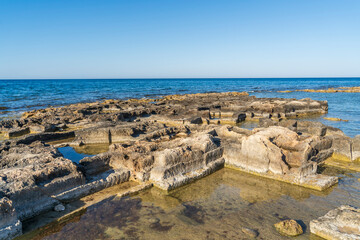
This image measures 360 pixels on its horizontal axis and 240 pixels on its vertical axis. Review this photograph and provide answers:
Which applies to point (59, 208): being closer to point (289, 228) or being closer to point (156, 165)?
point (156, 165)

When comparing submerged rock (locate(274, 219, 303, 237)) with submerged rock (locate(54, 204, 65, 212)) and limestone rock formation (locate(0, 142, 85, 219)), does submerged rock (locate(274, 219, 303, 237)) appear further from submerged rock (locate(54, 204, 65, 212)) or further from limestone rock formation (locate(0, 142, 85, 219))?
limestone rock formation (locate(0, 142, 85, 219))

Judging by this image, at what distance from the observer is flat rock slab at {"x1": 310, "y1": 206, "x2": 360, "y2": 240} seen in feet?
17.0

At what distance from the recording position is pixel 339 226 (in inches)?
214

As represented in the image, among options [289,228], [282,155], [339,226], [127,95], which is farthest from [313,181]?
[127,95]

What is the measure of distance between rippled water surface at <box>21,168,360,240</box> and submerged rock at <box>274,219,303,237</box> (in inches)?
4.9

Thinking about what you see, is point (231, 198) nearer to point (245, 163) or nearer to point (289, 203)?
point (289, 203)

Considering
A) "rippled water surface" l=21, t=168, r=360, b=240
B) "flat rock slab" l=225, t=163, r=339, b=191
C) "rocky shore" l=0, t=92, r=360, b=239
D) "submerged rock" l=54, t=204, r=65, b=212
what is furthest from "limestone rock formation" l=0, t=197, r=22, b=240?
"flat rock slab" l=225, t=163, r=339, b=191

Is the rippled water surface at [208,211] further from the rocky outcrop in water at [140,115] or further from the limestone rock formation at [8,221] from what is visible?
the rocky outcrop in water at [140,115]

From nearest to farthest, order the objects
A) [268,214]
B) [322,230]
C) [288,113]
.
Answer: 1. [322,230]
2. [268,214]
3. [288,113]

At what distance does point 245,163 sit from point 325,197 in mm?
2762

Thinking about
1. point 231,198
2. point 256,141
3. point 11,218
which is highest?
point 256,141

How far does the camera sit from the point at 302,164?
854cm

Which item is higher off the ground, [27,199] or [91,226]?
[27,199]

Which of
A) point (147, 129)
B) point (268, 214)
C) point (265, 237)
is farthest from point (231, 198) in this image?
point (147, 129)
